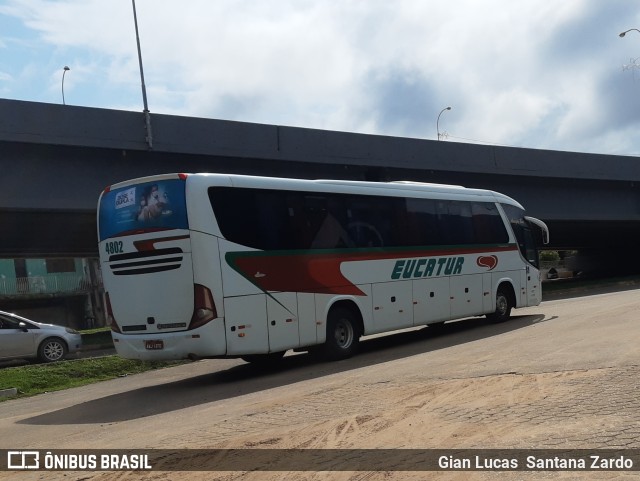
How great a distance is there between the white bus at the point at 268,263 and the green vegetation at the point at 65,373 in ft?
10.0

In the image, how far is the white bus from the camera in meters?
11.5

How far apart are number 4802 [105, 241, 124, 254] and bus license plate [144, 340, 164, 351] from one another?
1623 mm

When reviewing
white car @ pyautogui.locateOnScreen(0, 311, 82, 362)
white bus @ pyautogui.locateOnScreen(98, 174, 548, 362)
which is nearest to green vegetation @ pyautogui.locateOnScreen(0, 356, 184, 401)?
white car @ pyautogui.locateOnScreen(0, 311, 82, 362)

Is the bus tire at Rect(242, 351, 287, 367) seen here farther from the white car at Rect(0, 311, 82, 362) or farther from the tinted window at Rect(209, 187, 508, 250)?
the white car at Rect(0, 311, 82, 362)

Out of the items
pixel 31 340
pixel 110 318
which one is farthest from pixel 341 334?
pixel 31 340

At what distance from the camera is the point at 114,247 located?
1227 centimetres

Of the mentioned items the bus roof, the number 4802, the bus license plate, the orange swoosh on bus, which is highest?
the bus roof

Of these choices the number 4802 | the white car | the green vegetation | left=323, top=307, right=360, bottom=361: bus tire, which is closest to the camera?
the number 4802

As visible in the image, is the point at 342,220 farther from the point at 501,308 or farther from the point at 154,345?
the point at 501,308

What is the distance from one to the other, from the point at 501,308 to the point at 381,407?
10969mm

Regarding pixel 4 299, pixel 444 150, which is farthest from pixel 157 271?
pixel 4 299

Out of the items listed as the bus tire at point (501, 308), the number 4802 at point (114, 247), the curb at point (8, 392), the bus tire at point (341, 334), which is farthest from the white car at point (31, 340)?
the bus tire at point (501, 308)

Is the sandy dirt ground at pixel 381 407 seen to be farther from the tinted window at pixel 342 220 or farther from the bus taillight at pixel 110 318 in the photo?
the tinted window at pixel 342 220

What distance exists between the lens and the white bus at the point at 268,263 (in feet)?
37.6
